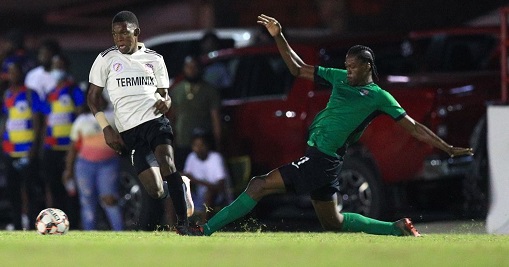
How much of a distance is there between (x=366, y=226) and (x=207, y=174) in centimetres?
463

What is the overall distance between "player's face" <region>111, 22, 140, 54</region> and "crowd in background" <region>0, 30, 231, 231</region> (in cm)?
415

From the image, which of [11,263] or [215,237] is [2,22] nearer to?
[215,237]

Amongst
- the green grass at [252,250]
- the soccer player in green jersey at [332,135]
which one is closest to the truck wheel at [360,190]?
the green grass at [252,250]

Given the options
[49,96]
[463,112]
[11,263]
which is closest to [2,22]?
[49,96]

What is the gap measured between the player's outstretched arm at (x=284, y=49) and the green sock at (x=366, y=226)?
→ 1.28 m

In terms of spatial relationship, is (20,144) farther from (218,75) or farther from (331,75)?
(331,75)

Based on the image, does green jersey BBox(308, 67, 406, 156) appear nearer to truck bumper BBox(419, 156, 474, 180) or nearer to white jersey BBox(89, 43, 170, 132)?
white jersey BBox(89, 43, 170, 132)

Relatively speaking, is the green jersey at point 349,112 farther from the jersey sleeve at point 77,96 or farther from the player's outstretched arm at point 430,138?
the jersey sleeve at point 77,96

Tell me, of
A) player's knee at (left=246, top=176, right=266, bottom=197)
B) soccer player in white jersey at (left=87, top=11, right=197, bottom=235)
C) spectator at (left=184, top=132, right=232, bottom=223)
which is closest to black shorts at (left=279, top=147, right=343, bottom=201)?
player's knee at (left=246, top=176, right=266, bottom=197)

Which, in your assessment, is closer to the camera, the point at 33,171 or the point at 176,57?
the point at 33,171

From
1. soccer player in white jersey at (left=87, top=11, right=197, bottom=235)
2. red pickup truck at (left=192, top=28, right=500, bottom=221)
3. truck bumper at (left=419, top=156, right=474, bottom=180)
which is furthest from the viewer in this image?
red pickup truck at (left=192, top=28, right=500, bottom=221)

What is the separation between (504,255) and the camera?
A: 11109mm

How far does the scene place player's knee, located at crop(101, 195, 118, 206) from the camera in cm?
1764

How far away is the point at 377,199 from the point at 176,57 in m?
5.76
